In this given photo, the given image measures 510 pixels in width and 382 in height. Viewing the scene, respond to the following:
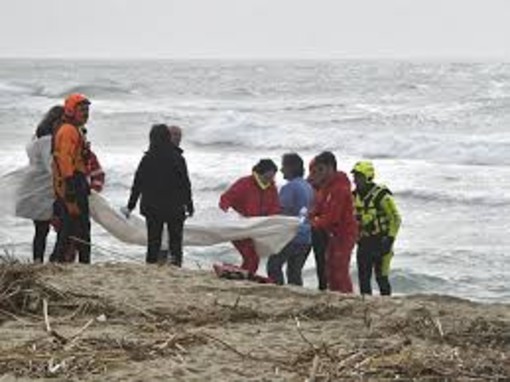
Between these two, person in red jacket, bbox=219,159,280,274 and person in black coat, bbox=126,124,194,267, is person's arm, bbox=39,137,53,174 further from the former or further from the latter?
Result: person in red jacket, bbox=219,159,280,274

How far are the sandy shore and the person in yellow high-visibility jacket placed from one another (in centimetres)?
129

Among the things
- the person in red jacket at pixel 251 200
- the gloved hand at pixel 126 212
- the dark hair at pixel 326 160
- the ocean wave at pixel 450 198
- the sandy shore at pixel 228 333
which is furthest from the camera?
the ocean wave at pixel 450 198

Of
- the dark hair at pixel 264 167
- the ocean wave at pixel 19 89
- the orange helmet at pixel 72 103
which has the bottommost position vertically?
the ocean wave at pixel 19 89

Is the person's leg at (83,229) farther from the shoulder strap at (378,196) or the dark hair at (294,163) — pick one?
the shoulder strap at (378,196)

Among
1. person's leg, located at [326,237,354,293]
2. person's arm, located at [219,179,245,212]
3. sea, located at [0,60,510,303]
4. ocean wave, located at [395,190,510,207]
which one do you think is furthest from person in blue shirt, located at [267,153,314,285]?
ocean wave, located at [395,190,510,207]

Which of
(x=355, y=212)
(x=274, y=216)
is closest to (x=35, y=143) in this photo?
(x=274, y=216)

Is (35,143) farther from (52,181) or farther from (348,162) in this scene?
(348,162)

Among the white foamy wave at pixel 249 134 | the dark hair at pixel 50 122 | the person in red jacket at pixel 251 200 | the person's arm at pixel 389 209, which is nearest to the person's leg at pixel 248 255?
the person in red jacket at pixel 251 200

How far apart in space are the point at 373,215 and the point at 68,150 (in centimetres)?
268

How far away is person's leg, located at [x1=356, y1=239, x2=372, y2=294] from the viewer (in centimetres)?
928

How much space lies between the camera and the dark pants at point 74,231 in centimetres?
879

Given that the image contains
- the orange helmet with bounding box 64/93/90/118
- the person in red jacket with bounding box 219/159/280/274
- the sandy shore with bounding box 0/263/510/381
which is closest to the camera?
the sandy shore with bounding box 0/263/510/381

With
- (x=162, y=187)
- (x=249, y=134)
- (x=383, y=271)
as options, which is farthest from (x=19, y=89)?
(x=383, y=271)

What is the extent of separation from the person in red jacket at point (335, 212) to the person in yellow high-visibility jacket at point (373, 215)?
22cm
